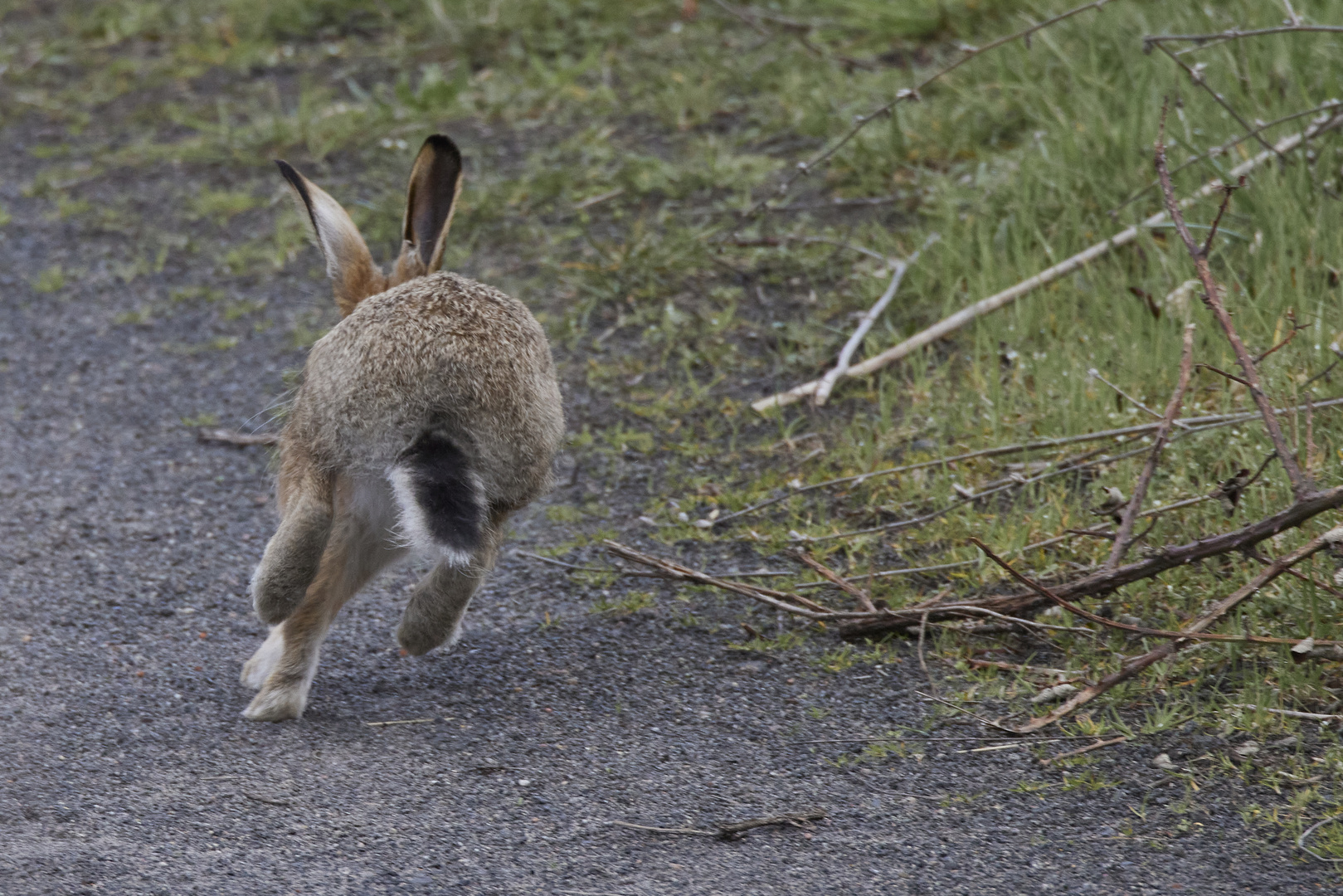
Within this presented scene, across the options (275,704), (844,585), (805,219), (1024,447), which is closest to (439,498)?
(275,704)

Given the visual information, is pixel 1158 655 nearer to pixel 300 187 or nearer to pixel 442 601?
pixel 442 601

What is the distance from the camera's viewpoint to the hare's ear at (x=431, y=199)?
4086 millimetres

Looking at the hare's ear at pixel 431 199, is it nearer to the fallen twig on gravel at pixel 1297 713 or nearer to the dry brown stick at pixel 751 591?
the dry brown stick at pixel 751 591

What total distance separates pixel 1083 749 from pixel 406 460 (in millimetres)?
1650

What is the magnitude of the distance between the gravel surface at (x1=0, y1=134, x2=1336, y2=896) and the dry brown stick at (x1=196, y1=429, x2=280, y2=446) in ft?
0.94

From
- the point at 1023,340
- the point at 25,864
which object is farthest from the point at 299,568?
the point at 1023,340

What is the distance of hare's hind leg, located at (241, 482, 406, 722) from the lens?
11.6 ft

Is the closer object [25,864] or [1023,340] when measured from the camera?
[25,864]

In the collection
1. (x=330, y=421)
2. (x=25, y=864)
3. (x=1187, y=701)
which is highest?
(x=330, y=421)

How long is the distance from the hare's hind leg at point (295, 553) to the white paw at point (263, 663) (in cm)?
24

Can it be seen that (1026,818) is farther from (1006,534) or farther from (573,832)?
(1006,534)

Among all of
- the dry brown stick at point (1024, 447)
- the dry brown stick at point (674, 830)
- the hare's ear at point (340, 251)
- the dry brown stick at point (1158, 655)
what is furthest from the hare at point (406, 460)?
the dry brown stick at point (1158, 655)

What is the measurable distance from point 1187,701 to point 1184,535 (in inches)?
24.1

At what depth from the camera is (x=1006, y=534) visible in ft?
13.2
